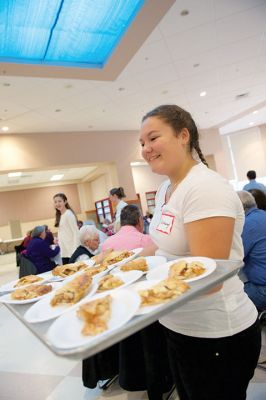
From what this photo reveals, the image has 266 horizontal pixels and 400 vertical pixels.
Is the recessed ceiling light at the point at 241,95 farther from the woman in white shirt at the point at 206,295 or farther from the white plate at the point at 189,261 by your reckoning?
the white plate at the point at 189,261

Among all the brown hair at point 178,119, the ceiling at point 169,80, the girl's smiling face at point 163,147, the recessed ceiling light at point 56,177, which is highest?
the ceiling at point 169,80

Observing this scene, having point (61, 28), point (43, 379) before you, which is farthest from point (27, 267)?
point (61, 28)

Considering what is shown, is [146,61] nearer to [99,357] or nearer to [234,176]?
[99,357]

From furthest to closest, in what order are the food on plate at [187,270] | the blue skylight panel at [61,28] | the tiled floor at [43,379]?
the blue skylight panel at [61,28], the tiled floor at [43,379], the food on plate at [187,270]

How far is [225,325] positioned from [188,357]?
164 millimetres

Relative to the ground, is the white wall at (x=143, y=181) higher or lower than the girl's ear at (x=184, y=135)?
higher

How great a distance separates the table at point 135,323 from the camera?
1.59 feet

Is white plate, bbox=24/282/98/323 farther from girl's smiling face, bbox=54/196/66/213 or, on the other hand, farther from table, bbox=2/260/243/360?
girl's smiling face, bbox=54/196/66/213

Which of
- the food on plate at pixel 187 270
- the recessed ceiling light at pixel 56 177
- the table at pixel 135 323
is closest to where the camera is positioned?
the table at pixel 135 323

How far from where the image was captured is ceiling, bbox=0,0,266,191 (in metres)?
3.67

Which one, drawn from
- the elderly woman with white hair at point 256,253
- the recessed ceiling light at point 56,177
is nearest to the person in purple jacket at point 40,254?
the elderly woman with white hair at point 256,253

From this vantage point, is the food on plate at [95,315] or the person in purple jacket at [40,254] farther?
the person in purple jacket at [40,254]

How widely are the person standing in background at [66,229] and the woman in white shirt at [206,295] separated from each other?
2.89 meters

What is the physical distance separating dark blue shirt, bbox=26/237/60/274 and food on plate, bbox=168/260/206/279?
3194 mm
